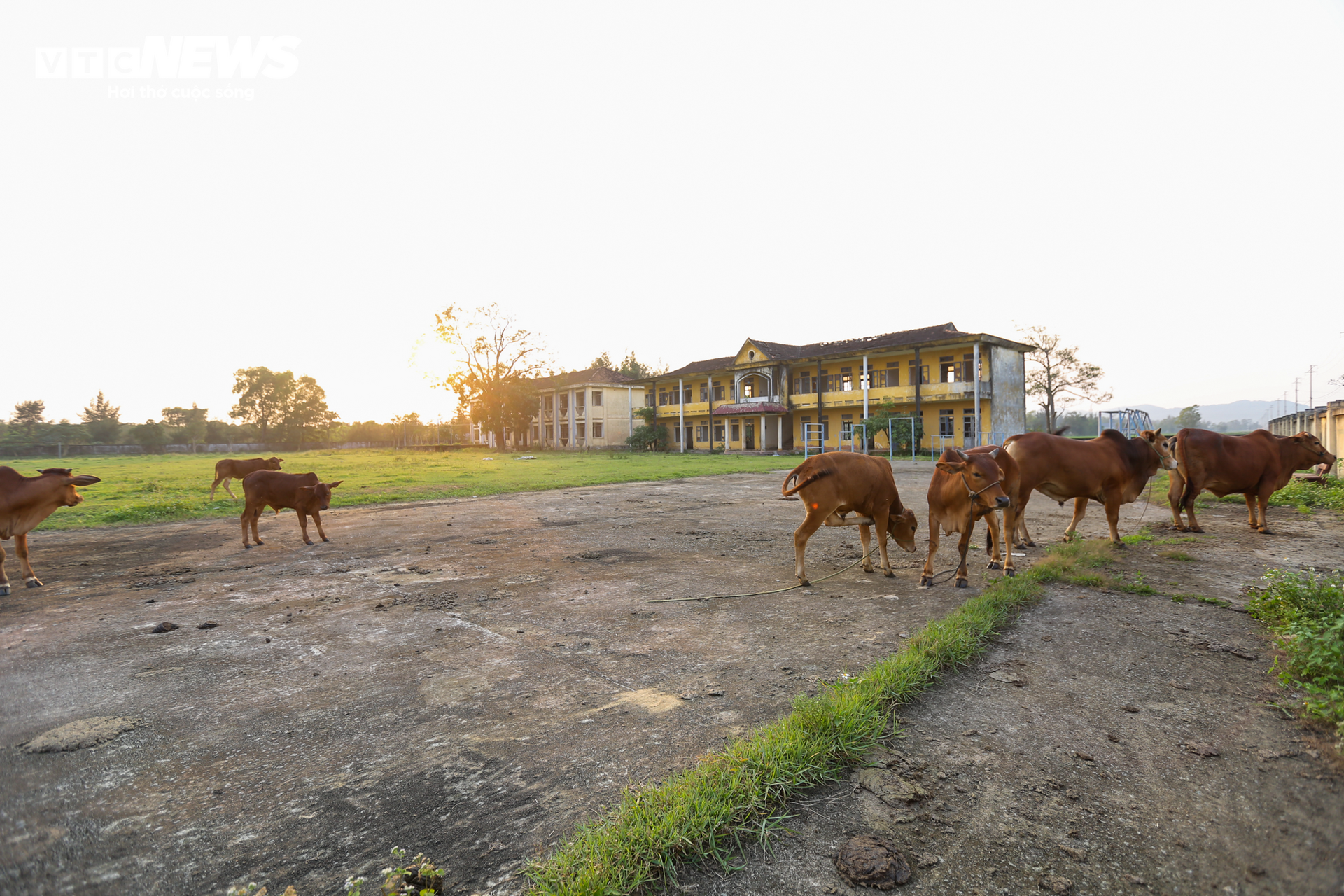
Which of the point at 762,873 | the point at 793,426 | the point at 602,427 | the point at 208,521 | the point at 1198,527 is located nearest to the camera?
the point at 762,873

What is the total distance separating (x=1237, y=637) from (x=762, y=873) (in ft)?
13.3

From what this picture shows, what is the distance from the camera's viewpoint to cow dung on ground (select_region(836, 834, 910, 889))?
190 centimetres

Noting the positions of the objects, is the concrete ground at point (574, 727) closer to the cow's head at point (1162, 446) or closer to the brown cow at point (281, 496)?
the cow's head at point (1162, 446)

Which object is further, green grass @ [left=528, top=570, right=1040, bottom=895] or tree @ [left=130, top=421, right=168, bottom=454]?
tree @ [left=130, top=421, right=168, bottom=454]

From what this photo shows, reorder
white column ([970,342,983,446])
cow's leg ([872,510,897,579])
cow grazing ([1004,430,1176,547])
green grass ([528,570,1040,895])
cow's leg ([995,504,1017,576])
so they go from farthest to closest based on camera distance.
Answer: white column ([970,342,983,446])
cow grazing ([1004,430,1176,547])
cow's leg ([872,510,897,579])
cow's leg ([995,504,1017,576])
green grass ([528,570,1040,895])

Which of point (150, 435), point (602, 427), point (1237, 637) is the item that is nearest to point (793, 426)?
point (602, 427)

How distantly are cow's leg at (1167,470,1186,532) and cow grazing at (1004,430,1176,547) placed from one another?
1.91 ft

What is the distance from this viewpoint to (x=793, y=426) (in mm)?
44875

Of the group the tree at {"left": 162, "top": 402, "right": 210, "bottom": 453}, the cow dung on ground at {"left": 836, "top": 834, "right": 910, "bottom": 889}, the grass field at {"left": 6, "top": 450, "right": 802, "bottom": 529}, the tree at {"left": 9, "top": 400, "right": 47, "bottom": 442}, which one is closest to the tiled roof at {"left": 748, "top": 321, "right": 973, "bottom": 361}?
the grass field at {"left": 6, "top": 450, "right": 802, "bottom": 529}

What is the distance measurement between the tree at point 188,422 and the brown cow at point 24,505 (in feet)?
205

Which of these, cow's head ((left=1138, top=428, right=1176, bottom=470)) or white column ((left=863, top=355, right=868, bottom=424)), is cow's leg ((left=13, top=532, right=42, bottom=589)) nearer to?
cow's head ((left=1138, top=428, right=1176, bottom=470))

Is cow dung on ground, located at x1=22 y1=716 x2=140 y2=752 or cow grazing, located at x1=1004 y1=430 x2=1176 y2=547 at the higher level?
cow grazing, located at x1=1004 y1=430 x2=1176 y2=547

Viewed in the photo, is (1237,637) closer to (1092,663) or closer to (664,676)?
(1092,663)

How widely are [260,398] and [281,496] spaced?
75.1 m
